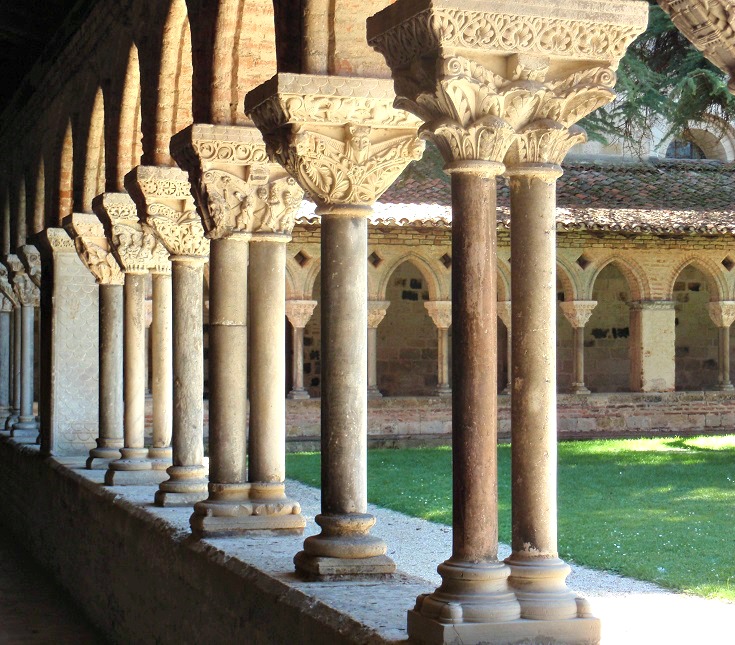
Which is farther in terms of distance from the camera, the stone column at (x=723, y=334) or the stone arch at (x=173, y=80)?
the stone column at (x=723, y=334)

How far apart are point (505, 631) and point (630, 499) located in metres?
8.25

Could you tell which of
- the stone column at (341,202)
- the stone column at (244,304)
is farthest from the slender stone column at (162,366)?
the stone column at (341,202)

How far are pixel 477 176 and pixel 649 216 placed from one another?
1724cm

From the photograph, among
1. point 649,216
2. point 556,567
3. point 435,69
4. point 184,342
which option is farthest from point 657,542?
point 649,216

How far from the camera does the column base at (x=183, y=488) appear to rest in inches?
301

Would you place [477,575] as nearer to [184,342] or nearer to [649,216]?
[184,342]

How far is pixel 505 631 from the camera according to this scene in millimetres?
3887

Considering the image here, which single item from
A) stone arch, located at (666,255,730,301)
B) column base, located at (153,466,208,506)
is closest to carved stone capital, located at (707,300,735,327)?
stone arch, located at (666,255,730,301)

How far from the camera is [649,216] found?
20.9 meters

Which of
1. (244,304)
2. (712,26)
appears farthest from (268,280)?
(712,26)

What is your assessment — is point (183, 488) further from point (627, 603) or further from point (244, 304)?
point (627, 603)

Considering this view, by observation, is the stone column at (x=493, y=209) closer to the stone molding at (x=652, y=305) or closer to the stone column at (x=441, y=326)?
the stone column at (x=441, y=326)

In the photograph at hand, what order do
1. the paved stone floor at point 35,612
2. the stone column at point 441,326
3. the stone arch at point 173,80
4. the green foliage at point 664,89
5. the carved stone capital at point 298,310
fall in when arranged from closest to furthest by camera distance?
the stone arch at point 173,80
the paved stone floor at point 35,612
the green foliage at point 664,89
the carved stone capital at point 298,310
the stone column at point 441,326

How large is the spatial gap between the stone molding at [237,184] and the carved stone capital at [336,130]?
117cm
